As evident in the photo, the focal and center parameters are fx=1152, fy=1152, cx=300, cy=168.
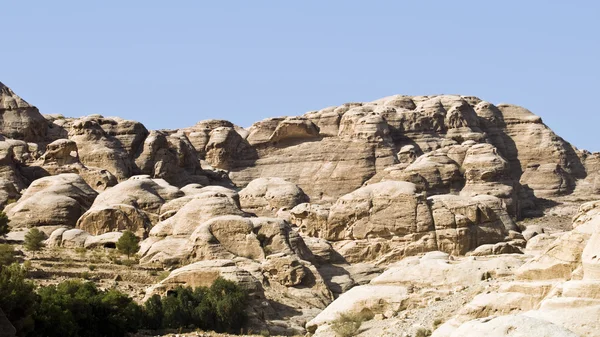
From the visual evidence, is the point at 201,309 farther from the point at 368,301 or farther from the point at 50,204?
the point at 50,204

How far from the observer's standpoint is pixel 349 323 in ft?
95.1

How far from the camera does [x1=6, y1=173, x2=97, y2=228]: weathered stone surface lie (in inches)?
2367

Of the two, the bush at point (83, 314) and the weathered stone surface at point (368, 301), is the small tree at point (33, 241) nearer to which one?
the bush at point (83, 314)

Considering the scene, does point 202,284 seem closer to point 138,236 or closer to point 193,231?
point 193,231

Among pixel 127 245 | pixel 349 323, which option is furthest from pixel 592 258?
pixel 127 245

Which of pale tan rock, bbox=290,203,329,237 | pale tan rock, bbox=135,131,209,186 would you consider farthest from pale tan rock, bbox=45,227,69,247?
pale tan rock, bbox=135,131,209,186

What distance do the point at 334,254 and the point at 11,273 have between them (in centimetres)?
2583

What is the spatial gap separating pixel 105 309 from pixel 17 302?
5140 millimetres

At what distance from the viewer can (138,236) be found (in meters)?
57.2

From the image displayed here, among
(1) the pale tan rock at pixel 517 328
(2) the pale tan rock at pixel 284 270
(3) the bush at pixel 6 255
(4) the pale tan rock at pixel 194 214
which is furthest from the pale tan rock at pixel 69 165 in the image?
(1) the pale tan rock at pixel 517 328

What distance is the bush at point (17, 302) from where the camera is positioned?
95.9ft

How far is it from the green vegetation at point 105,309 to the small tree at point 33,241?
494 inches

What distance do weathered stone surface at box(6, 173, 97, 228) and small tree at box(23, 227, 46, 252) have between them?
6.58 metres

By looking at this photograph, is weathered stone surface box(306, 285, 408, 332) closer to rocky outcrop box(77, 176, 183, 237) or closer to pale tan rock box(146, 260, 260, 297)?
pale tan rock box(146, 260, 260, 297)
